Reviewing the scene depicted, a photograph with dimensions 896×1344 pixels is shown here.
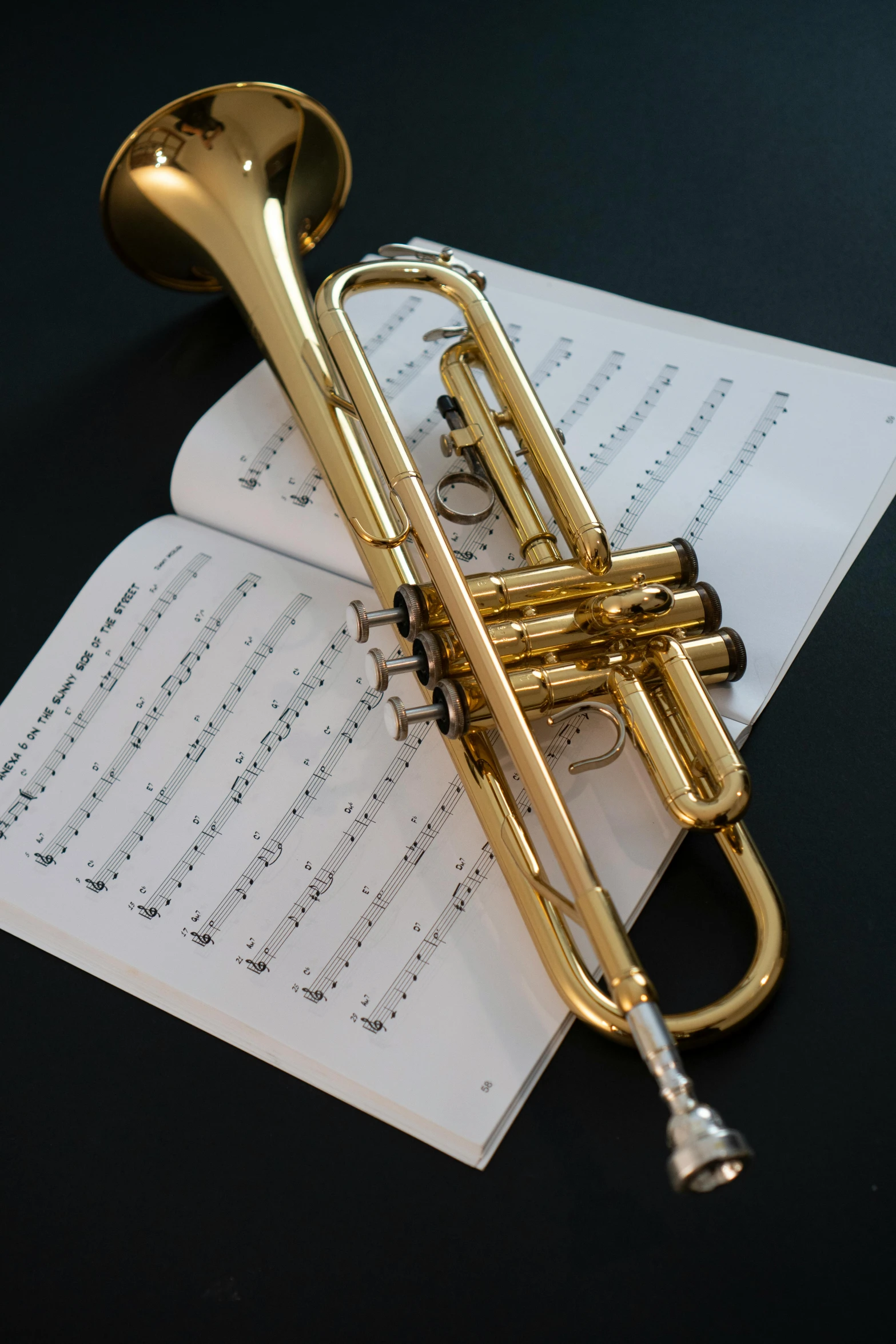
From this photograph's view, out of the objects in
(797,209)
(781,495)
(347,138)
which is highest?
(797,209)

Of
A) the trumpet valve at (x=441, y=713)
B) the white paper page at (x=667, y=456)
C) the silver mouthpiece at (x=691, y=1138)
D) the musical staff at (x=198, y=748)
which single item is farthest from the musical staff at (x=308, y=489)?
the silver mouthpiece at (x=691, y=1138)

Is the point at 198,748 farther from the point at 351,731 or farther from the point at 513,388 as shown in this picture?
the point at 513,388

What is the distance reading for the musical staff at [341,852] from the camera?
74 cm

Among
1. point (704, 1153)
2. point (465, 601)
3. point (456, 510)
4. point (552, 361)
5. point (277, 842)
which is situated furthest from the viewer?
point (552, 361)

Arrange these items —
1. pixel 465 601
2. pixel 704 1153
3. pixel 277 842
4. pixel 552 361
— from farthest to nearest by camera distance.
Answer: pixel 552 361
pixel 277 842
pixel 465 601
pixel 704 1153

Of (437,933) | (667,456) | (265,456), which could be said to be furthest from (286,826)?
(667,456)

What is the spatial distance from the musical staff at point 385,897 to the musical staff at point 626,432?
1.06ft

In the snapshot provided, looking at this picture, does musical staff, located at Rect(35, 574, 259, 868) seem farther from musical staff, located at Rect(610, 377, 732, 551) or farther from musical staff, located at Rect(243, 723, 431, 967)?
musical staff, located at Rect(610, 377, 732, 551)

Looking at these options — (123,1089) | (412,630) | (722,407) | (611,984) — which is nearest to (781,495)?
(722,407)

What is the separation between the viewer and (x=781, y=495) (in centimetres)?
91

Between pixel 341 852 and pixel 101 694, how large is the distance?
10.3 inches

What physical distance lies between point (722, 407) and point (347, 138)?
25.5 inches

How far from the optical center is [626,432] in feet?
3.21

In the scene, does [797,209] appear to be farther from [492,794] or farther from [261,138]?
[492,794]
